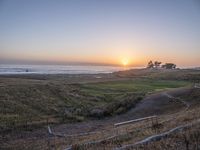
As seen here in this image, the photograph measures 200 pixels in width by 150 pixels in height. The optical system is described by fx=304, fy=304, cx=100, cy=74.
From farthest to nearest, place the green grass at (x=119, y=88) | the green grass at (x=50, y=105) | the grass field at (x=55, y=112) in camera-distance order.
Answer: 1. the green grass at (x=119, y=88)
2. the green grass at (x=50, y=105)
3. the grass field at (x=55, y=112)

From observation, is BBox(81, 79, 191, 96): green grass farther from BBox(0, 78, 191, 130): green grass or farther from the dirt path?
the dirt path

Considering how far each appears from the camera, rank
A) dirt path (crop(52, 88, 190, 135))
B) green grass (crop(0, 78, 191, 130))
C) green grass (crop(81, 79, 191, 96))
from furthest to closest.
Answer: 1. green grass (crop(81, 79, 191, 96))
2. green grass (crop(0, 78, 191, 130))
3. dirt path (crop(52, 88, 190, 135))

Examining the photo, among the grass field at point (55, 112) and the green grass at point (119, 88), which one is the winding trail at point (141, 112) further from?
the green grass at point (119, 88)

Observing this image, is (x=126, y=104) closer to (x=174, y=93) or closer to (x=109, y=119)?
(x=109, y=119)

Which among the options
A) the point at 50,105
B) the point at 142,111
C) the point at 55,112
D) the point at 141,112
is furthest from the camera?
the point at 50,105

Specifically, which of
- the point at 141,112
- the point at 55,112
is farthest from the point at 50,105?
the point at 141,112

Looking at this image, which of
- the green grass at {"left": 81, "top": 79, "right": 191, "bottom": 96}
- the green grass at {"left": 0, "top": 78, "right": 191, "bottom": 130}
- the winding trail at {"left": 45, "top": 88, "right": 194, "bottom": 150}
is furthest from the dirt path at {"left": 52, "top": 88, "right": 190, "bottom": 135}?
the green grass at {"left": 81, "top": 79, "right": 191, "bottom": 96}

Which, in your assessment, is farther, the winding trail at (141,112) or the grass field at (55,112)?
the winding trail at (141,112)

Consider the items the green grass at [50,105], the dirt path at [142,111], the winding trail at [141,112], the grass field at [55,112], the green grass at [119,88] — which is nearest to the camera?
the grass field at [55,112]

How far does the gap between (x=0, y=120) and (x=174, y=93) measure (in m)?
21.8

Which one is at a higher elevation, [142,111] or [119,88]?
[119,88]

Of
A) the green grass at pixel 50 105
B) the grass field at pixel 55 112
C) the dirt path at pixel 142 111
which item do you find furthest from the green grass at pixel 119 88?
the dirt path at pixel 142 111

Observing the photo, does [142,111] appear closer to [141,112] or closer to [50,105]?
[141,112]

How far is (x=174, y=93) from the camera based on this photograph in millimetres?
39562
